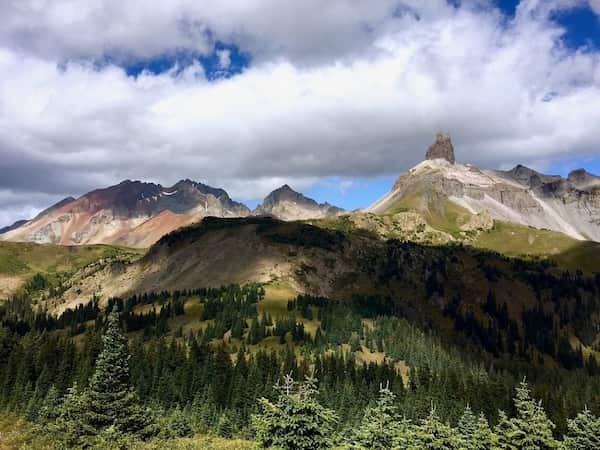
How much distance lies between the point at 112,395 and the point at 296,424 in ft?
65.9

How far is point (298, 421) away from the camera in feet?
95.8

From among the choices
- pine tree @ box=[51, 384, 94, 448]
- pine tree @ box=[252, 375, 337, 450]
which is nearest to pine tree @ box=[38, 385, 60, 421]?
pine tree @ box=[51, 384, 94, 448]

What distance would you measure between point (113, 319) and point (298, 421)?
815 inches

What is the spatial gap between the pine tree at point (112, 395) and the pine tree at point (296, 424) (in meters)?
17.2

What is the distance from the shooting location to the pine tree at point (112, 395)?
41.0 meters

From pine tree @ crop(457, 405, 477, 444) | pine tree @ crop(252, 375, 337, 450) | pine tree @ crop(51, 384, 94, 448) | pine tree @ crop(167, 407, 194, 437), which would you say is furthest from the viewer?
pine tree @ crop(167, 407, 194, 437)

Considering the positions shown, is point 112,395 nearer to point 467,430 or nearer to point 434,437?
point 434,437

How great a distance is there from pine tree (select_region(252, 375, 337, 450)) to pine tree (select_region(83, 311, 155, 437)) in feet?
56.4

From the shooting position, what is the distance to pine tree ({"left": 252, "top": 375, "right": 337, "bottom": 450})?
29094mm

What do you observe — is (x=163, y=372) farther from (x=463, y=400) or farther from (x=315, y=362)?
(x=463, y=400)

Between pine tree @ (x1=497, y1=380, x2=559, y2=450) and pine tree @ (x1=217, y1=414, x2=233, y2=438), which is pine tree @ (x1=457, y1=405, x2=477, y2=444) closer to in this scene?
pine tree @ (x1=497, y1=380, x2=559, y2=450)

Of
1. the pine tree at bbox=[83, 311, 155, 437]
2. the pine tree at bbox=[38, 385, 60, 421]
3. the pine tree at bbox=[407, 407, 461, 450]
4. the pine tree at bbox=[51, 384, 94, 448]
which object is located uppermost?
the pine tree at bbox=[83, 311, 155, 437]

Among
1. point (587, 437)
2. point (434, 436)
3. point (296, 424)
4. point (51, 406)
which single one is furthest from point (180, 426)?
point (296, 424)

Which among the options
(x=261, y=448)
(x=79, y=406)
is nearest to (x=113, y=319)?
(x=79, y=406)
